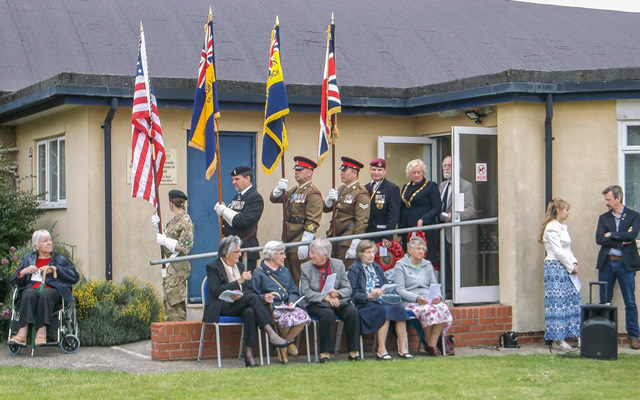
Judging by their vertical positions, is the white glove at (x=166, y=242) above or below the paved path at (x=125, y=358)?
above

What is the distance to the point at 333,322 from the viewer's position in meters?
10.8

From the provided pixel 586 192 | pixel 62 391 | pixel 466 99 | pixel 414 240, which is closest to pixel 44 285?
pixel 62 391

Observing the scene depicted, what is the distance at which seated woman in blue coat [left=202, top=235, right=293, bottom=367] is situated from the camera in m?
10.4

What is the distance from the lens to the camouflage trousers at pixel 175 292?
1177 cm

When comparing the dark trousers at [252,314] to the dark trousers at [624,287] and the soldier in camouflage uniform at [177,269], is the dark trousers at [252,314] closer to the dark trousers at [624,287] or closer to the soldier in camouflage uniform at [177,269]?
the soldier in camouflage uniform at [177,269]

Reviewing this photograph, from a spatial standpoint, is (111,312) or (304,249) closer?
(111,312)

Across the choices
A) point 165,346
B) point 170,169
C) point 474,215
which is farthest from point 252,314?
point 474,215

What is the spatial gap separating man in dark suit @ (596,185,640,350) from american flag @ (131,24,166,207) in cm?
507

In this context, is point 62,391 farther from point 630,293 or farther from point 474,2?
point 474,2

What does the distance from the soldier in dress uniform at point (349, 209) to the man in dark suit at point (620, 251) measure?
270 centimetres

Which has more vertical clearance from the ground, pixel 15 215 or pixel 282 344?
pixel 15 215

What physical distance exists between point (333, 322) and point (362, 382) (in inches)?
67.4

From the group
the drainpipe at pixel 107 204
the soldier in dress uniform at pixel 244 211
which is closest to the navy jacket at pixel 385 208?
the soldier in dress uniform at pixel 244 211

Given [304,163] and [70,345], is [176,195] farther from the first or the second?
[70,345]
